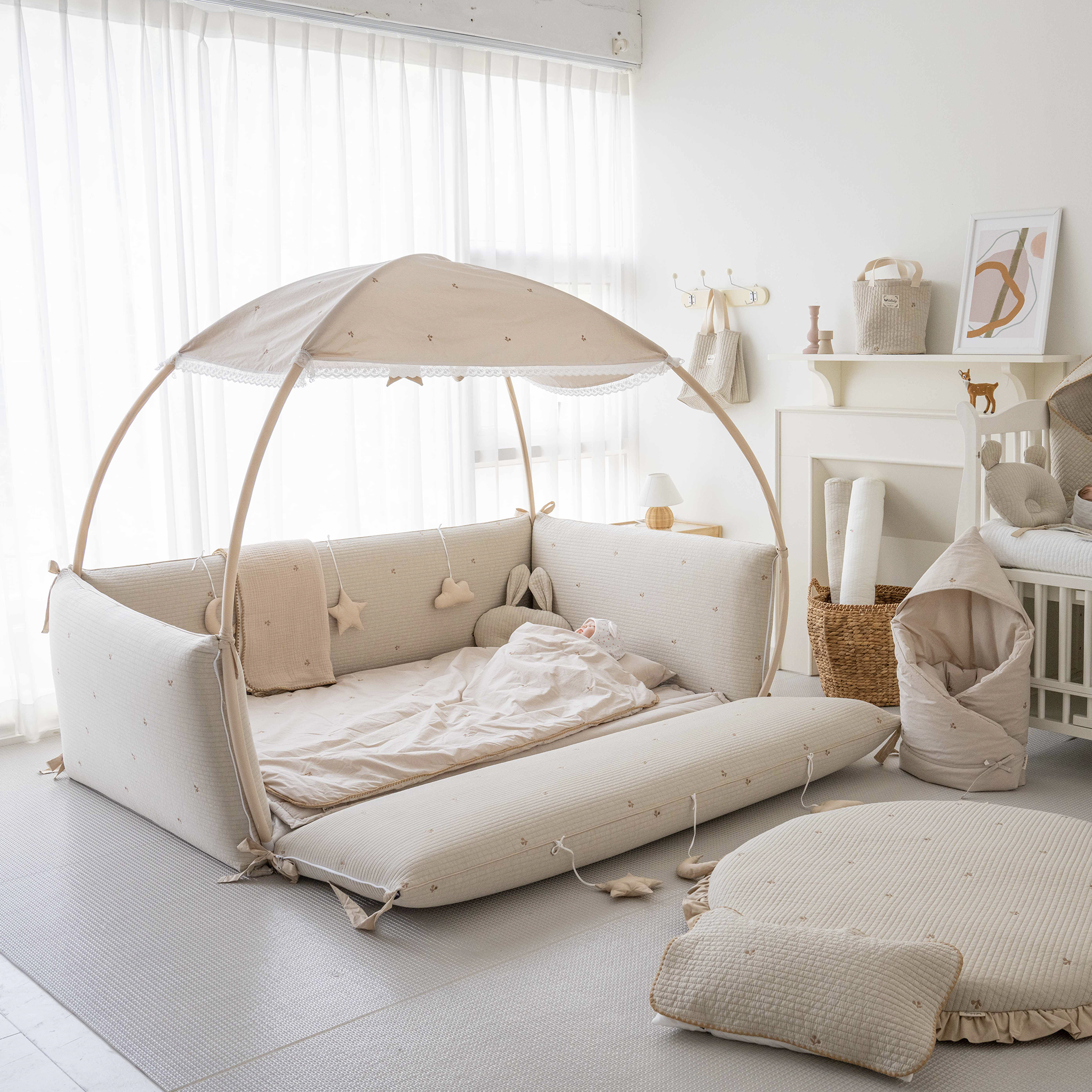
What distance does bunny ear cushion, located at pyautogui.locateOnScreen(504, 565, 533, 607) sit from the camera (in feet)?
12.1

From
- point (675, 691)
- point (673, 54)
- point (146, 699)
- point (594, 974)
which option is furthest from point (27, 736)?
point (673, 54)

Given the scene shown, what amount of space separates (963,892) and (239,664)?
148 cm

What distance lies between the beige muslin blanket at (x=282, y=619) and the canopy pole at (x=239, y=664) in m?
0.76

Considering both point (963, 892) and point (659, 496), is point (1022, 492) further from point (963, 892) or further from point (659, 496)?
point (659, 496)

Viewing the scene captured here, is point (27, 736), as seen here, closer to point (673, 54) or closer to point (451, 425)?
point (451, 425)

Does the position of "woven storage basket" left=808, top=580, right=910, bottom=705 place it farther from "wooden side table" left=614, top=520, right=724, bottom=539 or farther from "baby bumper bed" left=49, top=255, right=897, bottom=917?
"wooden side table" left=614, top=520, right=724, bottom=539

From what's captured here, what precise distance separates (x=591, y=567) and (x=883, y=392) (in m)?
1.25

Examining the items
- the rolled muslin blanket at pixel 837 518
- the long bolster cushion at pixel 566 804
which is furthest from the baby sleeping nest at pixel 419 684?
the rolled muslin blanket at pixel 837 518

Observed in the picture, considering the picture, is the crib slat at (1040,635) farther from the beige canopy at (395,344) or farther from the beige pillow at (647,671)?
the beige pillow at (647,671)

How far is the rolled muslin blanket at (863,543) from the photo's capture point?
3549 mm

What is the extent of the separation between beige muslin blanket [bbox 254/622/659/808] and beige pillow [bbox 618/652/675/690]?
43mm

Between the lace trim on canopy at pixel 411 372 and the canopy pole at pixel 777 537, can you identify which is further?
the canopy pole at pixel 777 537

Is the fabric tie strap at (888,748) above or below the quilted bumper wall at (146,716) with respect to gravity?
below

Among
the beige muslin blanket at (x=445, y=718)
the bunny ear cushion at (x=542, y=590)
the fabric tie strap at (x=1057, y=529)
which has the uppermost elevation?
the fabric tie strap at (x=1057, y=529)
